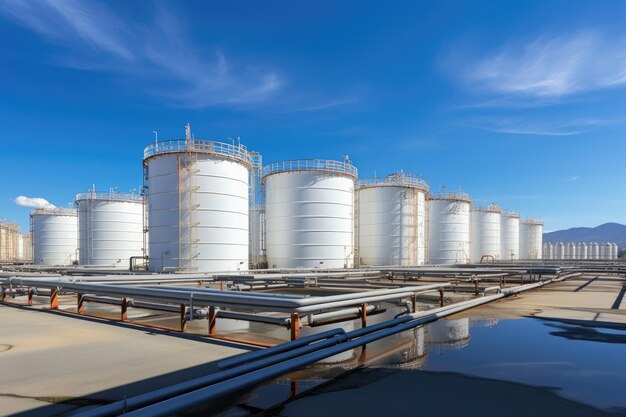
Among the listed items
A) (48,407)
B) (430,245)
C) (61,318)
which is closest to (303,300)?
(48,407)

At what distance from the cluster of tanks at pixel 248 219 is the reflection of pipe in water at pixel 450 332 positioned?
54.1 feet

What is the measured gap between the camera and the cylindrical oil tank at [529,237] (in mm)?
68812

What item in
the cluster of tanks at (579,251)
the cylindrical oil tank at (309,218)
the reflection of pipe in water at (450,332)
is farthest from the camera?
the cluster of tanks at (579,251)

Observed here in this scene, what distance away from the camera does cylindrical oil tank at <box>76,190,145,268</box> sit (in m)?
36.7

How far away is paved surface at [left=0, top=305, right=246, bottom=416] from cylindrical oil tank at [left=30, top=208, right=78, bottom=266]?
43.6m

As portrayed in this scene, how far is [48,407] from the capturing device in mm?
4211

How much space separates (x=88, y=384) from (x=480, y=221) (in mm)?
54887

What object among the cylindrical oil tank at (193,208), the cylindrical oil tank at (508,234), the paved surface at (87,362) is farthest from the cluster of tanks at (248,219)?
the paved surface at (87,362)

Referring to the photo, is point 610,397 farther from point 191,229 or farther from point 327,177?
point 327,177

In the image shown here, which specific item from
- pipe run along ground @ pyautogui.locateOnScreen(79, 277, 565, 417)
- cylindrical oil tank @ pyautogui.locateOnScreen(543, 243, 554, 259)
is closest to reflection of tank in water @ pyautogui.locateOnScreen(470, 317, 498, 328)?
pipe run along ground @ pyautogui.locateOnScreen(79, 277, 565, 417)

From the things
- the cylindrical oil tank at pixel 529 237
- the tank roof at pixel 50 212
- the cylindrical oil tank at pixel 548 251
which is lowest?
the cylindrical oil tank at pixel 548 251

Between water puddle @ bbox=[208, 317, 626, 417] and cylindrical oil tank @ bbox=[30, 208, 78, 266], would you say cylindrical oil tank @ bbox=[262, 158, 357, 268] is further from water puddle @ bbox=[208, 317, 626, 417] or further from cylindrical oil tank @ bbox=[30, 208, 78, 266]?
cylindrical oil tank @ bbox=[30, 208, 78, 266]

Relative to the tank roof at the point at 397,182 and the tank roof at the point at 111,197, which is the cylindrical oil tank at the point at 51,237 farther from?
the tank roof at the point at 397,182

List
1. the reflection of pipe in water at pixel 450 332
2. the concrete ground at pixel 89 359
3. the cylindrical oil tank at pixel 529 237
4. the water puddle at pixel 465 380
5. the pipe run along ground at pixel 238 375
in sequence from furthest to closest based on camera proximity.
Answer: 1. the cylindrical oil tank at pixel 529 237
2. the reflection of pipe in water at pixel 450 332
3. the concrete ground at pixel 89 359
4. the water puddle at pixel 465 380
5. the pipe run along ground at pixel 238 375
